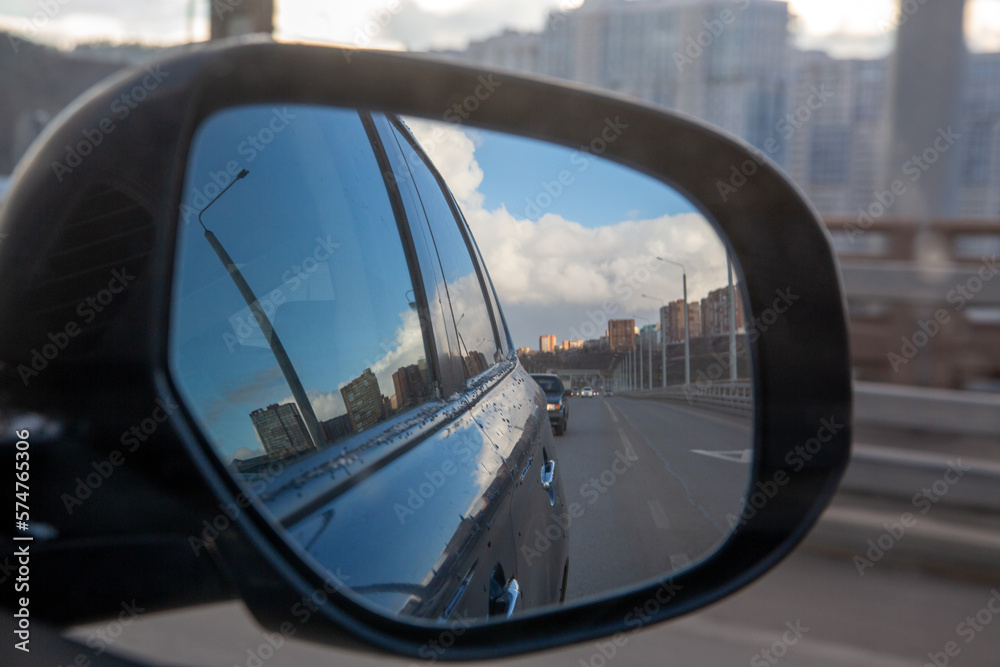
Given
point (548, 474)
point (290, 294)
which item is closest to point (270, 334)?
point (290, 294)

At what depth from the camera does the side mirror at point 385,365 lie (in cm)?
97

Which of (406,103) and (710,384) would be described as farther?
(406,103)

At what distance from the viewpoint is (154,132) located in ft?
3.22

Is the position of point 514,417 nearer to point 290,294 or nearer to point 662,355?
point 662,355

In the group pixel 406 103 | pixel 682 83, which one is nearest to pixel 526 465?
pixel 406 103

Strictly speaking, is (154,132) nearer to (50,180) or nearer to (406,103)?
(50,180)

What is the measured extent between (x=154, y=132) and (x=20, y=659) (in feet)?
2.50
